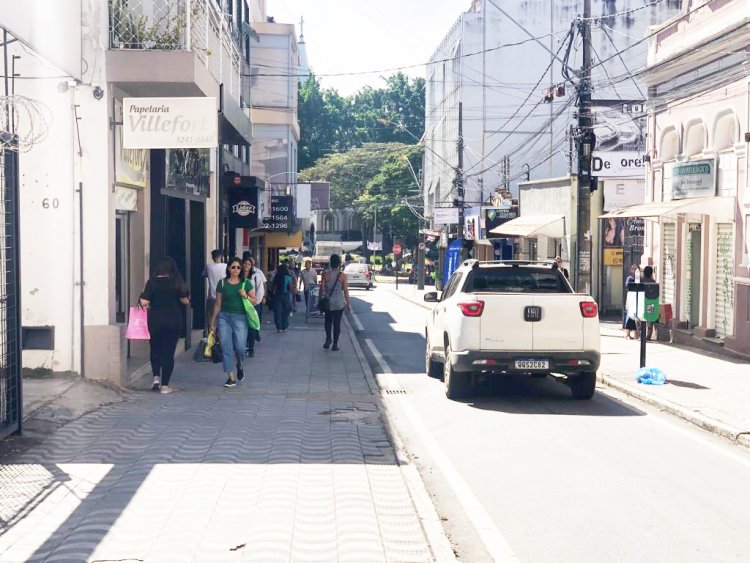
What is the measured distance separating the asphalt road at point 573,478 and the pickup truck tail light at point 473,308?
1153mm

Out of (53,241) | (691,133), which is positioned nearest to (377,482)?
(53,241)

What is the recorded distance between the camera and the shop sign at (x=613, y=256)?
107 ft

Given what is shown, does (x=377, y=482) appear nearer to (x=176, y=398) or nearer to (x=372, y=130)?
(x=176, y=398)

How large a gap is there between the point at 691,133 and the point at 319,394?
1214 cm

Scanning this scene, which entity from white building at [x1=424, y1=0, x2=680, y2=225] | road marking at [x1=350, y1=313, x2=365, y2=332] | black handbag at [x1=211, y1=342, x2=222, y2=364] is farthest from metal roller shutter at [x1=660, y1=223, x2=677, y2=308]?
white building at [x1=424, y1=0, x2=680, y2=225]

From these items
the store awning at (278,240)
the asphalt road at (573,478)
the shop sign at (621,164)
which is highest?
the shop sign at (621,164)

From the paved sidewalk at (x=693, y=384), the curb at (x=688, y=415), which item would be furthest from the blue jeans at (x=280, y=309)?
the curb at (x=688, y=415)

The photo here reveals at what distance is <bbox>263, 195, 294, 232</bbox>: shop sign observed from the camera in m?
35.6

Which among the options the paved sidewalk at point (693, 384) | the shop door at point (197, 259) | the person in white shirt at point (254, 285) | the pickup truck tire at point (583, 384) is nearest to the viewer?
the paved sidewalk at point (693, 384)

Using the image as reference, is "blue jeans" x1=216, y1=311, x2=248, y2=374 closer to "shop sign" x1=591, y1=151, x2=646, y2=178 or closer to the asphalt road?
the asphalt road

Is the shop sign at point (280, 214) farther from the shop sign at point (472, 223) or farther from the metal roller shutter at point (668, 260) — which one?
the metal roller shutter at point (668, 260)

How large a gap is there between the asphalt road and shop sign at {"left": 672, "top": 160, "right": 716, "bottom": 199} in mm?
7957

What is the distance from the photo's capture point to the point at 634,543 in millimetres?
6473

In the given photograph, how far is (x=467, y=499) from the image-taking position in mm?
7656
